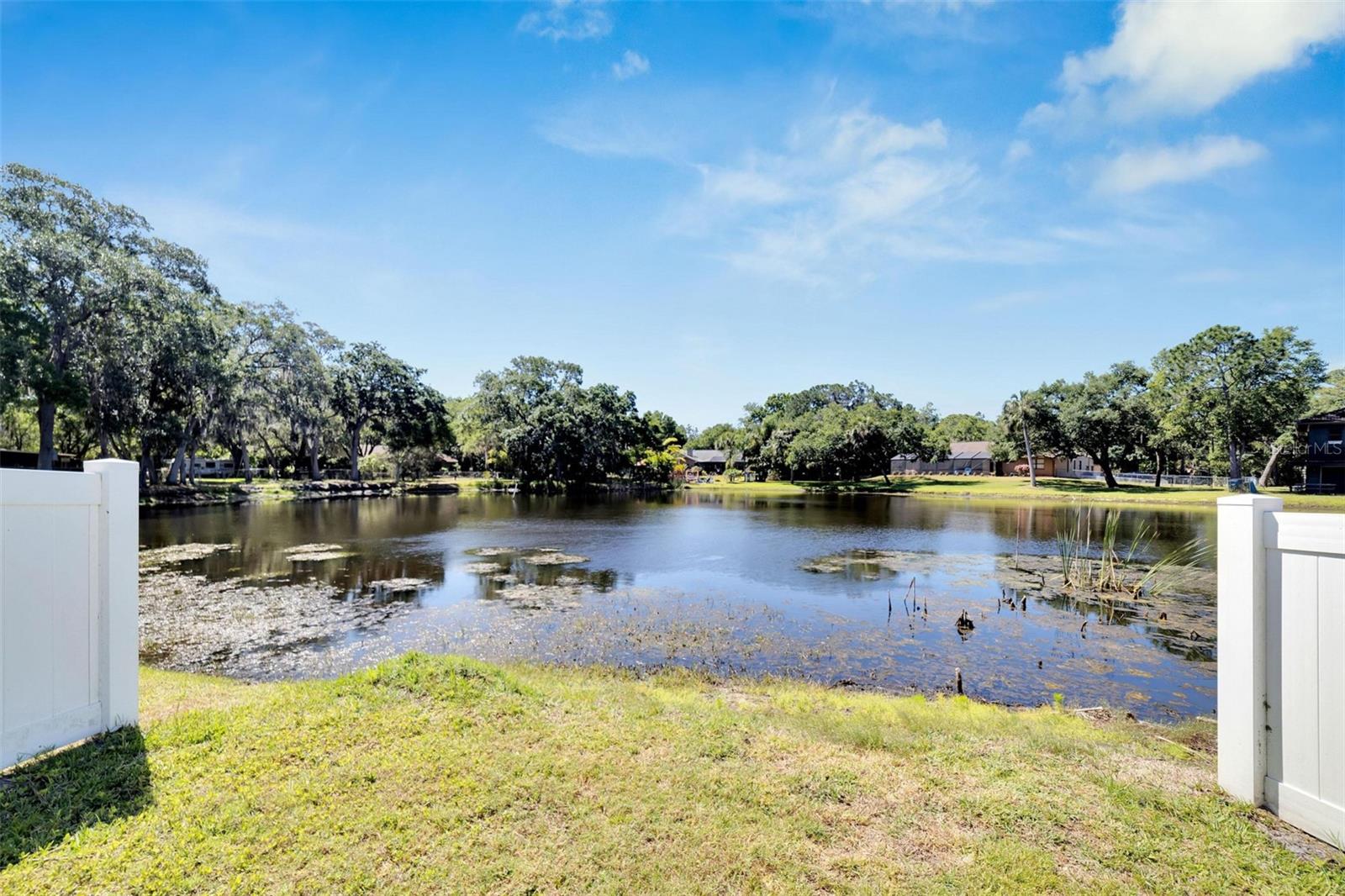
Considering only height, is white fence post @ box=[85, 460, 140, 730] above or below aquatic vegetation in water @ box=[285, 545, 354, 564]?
above

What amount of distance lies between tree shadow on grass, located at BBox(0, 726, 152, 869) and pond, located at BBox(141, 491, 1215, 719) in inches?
204

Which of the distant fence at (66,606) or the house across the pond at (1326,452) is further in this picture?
the house across the pond at (1326,452)

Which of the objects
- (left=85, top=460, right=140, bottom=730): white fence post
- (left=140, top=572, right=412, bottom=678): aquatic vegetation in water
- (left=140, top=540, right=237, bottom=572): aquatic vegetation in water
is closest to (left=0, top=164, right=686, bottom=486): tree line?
(left=140, top=540, right=237, bottom=572): aquatic vegetation in water

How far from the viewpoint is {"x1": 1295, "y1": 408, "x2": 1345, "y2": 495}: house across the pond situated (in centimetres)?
3712

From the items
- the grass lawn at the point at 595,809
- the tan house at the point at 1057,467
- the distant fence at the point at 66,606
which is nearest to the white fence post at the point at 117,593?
the distant fence at the point at 66,606

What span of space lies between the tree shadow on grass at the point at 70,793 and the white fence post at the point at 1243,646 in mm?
6481

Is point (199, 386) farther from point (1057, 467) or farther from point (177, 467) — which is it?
point (1057, 467)

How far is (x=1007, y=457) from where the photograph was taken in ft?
196

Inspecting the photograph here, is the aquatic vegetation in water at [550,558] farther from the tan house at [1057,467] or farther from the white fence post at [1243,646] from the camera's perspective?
the tan house at [1057,467]

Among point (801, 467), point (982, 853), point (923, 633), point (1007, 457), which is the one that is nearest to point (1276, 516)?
point (982, 853)

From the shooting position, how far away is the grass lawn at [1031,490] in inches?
1471

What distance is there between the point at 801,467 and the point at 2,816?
192ft

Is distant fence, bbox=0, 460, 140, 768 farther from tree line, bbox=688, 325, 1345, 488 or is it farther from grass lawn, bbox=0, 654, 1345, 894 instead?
tree line, bbox=688, 325, 1345, 488

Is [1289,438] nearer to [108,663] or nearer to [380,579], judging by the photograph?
[380,579]
